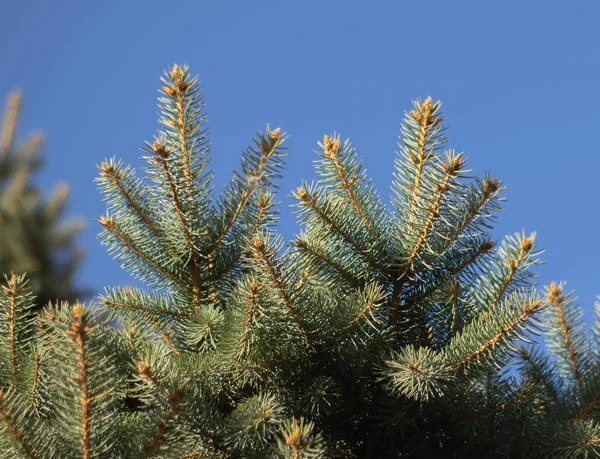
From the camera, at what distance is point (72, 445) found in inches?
44.8

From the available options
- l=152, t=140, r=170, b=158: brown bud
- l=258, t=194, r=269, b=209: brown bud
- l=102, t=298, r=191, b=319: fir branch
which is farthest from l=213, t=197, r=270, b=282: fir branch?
l=152, t=140, r=170, b=158: brown bud

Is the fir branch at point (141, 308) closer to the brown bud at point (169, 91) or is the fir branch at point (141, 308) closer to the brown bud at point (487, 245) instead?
the brown bud at point (169, 91)

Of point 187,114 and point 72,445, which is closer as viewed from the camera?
point 72,445

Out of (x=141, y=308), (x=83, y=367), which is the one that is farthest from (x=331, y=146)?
(x=83, y=367)

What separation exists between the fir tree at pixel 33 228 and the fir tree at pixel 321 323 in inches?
73.2

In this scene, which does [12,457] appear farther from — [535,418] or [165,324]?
[535,418]

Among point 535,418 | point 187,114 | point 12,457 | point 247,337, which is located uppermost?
point 187,114

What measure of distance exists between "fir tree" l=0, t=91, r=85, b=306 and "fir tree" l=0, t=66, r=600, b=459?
73.2 inches

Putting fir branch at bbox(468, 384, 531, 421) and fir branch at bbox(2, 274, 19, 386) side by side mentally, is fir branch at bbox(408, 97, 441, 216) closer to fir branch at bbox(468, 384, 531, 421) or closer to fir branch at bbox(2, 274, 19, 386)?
fir branch at bbox(468, 384, 531, 421)

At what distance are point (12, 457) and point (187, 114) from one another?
0.71 m

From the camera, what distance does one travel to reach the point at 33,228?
465 cm

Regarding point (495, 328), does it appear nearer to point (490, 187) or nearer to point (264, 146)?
point (490, 187)

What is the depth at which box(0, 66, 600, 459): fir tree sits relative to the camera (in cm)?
127

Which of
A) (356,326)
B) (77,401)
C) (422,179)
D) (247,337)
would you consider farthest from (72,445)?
(422,179)
